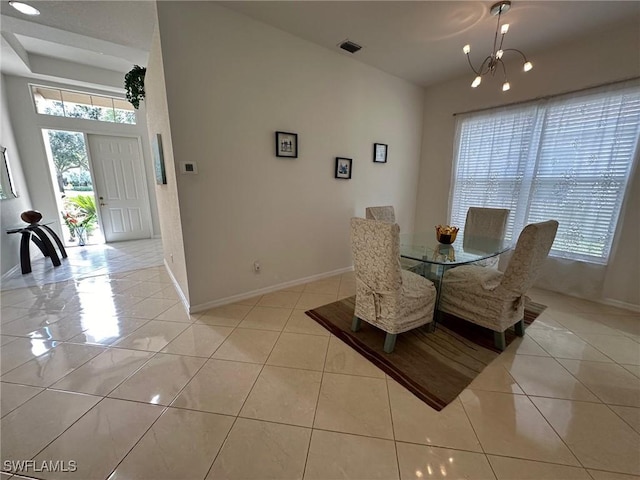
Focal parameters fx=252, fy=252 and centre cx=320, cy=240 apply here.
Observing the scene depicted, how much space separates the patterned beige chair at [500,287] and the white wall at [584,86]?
1.44 meters

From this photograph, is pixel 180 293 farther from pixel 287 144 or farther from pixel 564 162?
pixel 564 162

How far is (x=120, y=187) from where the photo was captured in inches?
205

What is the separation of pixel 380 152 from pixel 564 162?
80.0 inches

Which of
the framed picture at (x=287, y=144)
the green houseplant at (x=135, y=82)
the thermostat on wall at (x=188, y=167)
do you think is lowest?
the thermostat on wall at (x=188, y=167)

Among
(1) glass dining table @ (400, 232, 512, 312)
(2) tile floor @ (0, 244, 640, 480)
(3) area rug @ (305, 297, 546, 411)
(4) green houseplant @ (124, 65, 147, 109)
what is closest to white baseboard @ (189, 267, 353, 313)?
→ (2) tile floor @ (0, 244, 640, 480)

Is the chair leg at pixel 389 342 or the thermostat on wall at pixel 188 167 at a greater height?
the thermostat on wall at pixel 188 167

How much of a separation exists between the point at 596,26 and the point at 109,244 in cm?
769

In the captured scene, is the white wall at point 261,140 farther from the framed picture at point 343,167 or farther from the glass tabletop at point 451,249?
the glass tabletop at point 451,249

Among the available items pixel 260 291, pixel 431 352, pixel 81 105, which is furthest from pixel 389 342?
pixel 81 105

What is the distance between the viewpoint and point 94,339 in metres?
2.03

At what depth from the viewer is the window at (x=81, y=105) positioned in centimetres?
433

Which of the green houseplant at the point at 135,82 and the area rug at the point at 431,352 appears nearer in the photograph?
the area rug at the point at 431,352

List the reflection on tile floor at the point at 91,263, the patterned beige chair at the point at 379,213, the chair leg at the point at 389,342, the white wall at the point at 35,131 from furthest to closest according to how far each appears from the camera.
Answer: the white wall at the point at 35,131, the reflection on tile floor at the point at 91,263, the patterned beige chair at the point at 379,213, the chair leg at the point at 389,342

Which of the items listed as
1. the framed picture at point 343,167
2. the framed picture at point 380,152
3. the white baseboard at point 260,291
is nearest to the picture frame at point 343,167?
the framed picture at point 343,167
